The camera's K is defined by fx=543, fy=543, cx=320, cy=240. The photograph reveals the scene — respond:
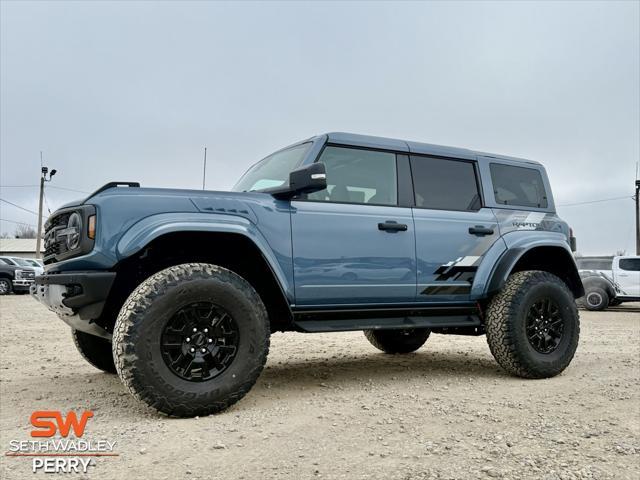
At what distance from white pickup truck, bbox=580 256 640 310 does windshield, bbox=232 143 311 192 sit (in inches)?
505

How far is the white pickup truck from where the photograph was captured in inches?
594

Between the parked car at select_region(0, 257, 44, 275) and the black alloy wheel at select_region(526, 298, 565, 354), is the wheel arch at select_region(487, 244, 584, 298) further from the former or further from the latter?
the parked car at select_region(0, 257, 44, 275)

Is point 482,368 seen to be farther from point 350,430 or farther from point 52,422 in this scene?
point 52,422

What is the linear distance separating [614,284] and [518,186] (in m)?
11.6

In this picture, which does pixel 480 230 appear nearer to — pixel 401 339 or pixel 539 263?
pixel 539 263

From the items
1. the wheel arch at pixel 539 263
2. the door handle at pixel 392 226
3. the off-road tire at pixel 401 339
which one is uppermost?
the door handle at pixel 392 226

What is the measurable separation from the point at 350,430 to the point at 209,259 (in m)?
1.71

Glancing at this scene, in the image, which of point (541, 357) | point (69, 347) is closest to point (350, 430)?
point (541, 357)

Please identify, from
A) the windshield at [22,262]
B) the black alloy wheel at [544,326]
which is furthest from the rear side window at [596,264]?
the windshield at [22,262]

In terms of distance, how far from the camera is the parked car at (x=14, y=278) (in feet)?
66.2

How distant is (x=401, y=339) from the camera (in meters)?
6.52

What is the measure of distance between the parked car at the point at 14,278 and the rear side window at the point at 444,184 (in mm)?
19207

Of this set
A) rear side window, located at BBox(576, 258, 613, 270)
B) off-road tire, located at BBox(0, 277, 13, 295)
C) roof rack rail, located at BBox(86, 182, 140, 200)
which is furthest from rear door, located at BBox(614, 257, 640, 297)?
off-road tire, located at BBox(0, 277, 13, 295)

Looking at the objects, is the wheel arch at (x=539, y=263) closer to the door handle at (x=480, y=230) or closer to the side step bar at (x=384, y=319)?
the door handle at (x=480, y=230)
